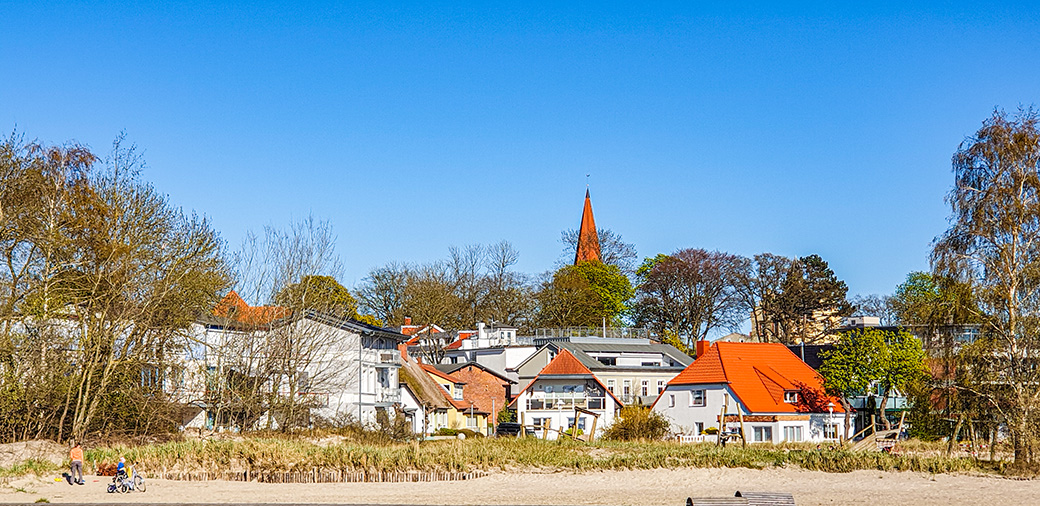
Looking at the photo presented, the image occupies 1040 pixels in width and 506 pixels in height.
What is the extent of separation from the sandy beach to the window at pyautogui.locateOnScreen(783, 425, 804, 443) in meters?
24.8

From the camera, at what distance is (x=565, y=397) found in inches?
2687

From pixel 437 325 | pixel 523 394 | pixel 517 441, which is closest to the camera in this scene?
pixel 517 441

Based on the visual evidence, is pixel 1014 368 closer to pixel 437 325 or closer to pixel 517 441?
pixel 517 441

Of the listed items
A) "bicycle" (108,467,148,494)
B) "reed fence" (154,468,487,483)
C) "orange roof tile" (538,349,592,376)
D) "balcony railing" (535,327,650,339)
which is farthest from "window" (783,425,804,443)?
"bicycle" (108,467,148,494)

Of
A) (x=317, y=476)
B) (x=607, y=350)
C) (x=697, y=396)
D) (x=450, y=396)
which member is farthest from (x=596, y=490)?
(x=607, y=350)

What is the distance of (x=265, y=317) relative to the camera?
152 feet

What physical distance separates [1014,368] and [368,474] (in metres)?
18.8

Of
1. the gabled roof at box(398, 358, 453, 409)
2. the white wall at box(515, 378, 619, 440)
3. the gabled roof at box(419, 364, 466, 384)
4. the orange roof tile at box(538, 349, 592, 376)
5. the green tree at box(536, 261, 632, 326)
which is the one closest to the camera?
the gabled roof at box(398, 358, 453, 409)

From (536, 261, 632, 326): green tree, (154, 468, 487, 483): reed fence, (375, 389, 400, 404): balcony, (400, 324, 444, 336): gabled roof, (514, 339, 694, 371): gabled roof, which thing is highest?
(536, 261, 632, 326): green tree

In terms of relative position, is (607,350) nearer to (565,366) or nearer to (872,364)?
(565,366)

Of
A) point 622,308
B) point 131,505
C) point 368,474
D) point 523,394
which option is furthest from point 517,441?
point 622,308

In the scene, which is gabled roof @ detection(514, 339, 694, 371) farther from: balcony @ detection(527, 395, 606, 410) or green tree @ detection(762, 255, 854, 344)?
green tree @ detection(762, 255, 854, 344)

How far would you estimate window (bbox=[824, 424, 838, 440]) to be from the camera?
59.5m

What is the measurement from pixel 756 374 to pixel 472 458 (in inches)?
1260
